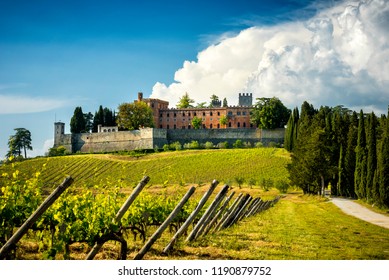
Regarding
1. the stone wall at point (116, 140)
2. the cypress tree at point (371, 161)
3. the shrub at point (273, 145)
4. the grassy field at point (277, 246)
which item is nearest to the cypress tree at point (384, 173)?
the cypress tree at point (371, 161)

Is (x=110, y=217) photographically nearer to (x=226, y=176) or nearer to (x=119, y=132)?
(x=226, y=176)

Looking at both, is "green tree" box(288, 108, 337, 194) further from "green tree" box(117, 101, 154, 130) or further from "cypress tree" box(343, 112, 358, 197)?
"green tree" box(117, 101, 154, 130)

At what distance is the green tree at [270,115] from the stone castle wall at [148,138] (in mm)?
1038

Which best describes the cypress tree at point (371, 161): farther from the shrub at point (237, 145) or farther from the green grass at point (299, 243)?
the shrub at point (237, 145)

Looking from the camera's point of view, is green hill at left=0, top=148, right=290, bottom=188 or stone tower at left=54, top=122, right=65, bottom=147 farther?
stone tower at left=54, top=122, right=65, bottom=147

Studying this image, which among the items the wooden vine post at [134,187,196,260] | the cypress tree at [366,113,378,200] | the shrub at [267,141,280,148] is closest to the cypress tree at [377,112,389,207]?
the cypress tree at [366,113,378,200]

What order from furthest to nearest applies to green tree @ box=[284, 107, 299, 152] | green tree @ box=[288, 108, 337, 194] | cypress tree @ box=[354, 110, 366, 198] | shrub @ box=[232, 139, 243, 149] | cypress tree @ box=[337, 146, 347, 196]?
shrub @ box=[232, 139, 243, 149] < green tree @ box=[284, 107, 299, 152] < green tree @ box=[288, 108, 337, 194] < cypress tree @ box=[337, 146, 347, 196] < cypress tree @ box=[354, 110, 366, 198]

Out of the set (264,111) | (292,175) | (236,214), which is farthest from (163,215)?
(264,111)

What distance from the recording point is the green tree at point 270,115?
5631 centimetres

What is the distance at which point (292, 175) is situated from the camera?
26.2 metres

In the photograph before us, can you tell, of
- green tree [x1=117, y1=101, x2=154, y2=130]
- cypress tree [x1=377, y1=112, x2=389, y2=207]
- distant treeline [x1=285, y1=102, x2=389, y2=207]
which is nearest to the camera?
cypress tree [x1=377, y1=112, x2=389, y2=207]

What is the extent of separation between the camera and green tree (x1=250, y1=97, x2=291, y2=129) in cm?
5631

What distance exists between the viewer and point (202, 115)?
62.5 m
